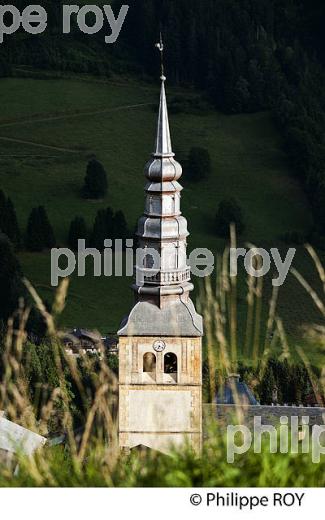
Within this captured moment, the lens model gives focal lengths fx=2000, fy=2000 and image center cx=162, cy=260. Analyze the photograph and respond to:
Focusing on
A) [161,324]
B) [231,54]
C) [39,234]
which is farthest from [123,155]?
[161,324]

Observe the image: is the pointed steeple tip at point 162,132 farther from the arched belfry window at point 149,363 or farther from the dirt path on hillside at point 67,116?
the dirt path on hillside at point 67,116

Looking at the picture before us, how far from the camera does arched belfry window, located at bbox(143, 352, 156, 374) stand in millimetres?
56219

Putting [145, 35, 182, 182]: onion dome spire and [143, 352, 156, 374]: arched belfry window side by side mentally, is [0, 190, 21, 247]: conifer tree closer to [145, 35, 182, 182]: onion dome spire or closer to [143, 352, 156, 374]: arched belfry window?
[143, 352, 156, 374]: arched belfry window

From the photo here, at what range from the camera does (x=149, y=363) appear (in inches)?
2227

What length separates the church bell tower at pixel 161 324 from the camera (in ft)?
177

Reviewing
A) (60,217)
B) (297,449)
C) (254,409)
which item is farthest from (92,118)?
(297,449)

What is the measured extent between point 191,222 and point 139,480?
97228 mm

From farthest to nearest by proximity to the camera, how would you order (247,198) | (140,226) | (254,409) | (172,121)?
(172,121)
(247,198)
(254,409)
(140,226)

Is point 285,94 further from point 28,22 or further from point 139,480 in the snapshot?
point 139,480

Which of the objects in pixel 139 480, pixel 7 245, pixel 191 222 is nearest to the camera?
pixel 139 480

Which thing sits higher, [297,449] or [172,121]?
[172,121]

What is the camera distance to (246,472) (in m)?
17.4

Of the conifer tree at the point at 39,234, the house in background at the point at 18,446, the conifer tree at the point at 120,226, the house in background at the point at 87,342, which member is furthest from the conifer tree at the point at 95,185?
the house in background at the point at 18,446

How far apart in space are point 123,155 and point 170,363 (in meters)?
71.1
